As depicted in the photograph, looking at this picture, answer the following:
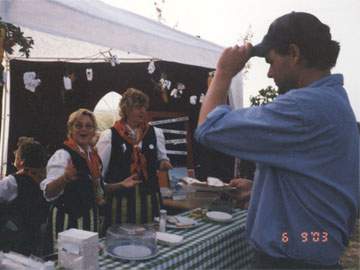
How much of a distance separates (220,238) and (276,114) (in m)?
1.54

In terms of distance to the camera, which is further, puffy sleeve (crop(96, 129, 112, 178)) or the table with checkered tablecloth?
puffy sleeve (crop(96, 129, 112, 178))

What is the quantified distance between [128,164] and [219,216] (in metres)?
1.08

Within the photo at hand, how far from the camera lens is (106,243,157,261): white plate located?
1.91 m

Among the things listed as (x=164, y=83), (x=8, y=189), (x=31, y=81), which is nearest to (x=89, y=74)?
(x=31, y=81)

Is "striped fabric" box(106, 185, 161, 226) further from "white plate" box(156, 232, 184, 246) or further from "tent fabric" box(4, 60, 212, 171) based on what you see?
"tent fabric" box(4, 60, 212, 171)

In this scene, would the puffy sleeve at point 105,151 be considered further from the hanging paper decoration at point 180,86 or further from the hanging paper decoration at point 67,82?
the hanging paper decoration at point 180,86

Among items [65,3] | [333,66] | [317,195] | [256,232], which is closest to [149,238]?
[256,232]

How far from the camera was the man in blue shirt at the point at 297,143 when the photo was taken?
1.16 metres

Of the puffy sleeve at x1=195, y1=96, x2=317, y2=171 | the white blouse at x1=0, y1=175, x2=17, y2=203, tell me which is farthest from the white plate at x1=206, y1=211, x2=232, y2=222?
the white blouse at x1=0, y1=175, x2=17, y2=203

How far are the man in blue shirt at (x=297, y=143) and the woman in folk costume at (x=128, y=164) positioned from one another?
2244 millimetres

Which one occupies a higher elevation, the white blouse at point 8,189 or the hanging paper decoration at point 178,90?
the hanging paper decoration at point 178,90

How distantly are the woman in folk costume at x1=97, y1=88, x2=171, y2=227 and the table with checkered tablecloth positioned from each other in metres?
0.90

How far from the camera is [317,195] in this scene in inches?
47.4

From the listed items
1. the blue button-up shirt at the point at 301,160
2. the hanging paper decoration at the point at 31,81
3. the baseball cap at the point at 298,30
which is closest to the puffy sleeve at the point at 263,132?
the blue button-up shirt at the point at 301,160
